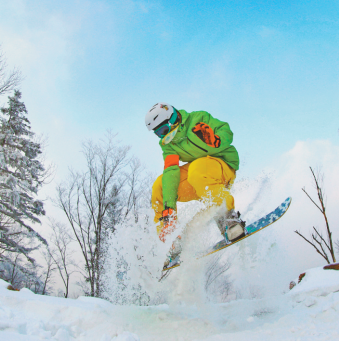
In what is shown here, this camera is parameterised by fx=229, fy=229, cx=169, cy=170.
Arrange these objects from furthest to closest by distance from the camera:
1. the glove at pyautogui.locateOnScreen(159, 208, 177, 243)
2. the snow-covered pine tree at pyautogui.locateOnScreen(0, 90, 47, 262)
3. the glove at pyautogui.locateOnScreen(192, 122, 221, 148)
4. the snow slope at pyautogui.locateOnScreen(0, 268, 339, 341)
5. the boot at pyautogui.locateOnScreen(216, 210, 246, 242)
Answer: the snow-covered pine tree at pyautogui.locateOnScreen(0, 90, 47, 262), the glove at pyautogui.locateOnScreen(192, 122, 221, 148), the glove at pyautogui.locateOnScreen(159, 208, 177, 243), the boot at pyautogui.locateOnScreen(216, 210, 246, 242), the snow slope at pyautogui.locateOnScreen(0, 268, 339, 341)

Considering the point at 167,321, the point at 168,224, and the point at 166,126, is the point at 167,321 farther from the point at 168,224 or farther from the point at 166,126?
the point at 166,126

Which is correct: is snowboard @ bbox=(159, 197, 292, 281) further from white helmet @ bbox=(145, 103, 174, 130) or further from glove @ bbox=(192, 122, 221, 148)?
white helmet @ bbox=(145, 103, 174, 130)

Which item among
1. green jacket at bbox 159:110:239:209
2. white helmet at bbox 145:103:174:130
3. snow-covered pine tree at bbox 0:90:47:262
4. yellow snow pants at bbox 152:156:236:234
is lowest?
yellow snow pants at bbox 152:156:236:234

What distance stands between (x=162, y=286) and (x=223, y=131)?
68.1 inches

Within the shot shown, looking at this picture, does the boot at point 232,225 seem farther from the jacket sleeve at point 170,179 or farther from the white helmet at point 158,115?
the white helmet at point 158,115

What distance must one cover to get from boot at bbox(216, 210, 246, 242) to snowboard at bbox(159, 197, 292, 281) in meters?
0.05

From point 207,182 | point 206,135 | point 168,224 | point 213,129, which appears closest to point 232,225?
point 207,182

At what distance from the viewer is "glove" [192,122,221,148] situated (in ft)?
8.02

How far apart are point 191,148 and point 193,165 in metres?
0.22

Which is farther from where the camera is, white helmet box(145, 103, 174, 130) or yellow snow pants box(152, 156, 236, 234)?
white helmet box(145, 103, 174, 130)

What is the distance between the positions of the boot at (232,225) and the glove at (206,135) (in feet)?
2.42

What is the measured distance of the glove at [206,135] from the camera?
2445 mm

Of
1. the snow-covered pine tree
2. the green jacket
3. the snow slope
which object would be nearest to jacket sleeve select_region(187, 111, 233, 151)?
the green jacket

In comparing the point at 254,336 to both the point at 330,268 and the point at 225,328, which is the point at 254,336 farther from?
the point at 330,268
